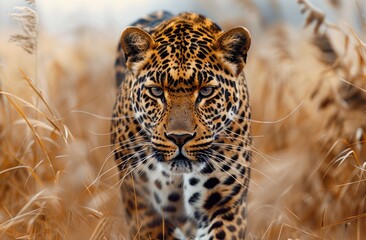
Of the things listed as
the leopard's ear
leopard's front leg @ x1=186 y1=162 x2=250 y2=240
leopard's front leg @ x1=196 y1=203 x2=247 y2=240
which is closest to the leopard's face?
the leopard's ear

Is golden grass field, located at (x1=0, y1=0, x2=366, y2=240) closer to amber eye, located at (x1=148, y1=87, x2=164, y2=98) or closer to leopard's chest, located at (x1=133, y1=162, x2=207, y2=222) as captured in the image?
leopard's chest, located at (x1=133, y1=162, x2=207, y2=222)

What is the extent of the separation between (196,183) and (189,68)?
0.87 m

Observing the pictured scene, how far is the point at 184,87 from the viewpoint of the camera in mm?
5094

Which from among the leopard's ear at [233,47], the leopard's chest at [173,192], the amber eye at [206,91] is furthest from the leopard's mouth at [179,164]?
the leopard's ear at [233,47]

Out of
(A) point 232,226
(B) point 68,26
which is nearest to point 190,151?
(A) point 232,226

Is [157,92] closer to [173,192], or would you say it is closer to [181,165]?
[181,165]

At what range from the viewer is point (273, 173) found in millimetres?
4844

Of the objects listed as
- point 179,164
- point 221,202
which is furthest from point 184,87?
point 221,202

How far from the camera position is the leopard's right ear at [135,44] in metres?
5.41

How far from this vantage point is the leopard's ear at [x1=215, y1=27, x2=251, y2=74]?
5.33 metres

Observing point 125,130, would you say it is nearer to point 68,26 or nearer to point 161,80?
point 161,80

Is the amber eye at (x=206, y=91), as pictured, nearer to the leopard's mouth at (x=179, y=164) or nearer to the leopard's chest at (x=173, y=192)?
the leopard's mouth at (x=179, y=164)

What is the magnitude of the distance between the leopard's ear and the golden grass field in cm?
49

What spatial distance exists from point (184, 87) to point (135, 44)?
594 millimetres
